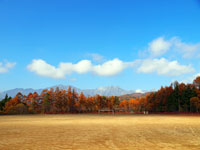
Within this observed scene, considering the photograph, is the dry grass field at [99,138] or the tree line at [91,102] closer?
the dry grass field at [99,138]

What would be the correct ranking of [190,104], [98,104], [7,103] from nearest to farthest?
[190,104] < [7,103] < [98,104]

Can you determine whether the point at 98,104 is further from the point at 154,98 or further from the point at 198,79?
the point at 198,79

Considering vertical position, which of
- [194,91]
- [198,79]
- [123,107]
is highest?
[198,79]

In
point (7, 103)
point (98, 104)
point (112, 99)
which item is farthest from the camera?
point (112, 99)

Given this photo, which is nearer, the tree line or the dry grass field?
the dry grass field

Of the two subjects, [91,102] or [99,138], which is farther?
[91,102]

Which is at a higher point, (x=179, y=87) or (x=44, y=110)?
(x=179, y=87)

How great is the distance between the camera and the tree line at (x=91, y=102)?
67.1 meters

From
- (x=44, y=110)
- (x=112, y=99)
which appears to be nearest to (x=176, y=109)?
(x=112, y=99)

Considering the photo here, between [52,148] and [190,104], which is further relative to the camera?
[190,104]

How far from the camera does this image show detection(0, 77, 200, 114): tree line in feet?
220

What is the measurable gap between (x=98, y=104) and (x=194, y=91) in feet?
156

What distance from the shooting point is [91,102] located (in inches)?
3750

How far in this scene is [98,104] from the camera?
96375mm
